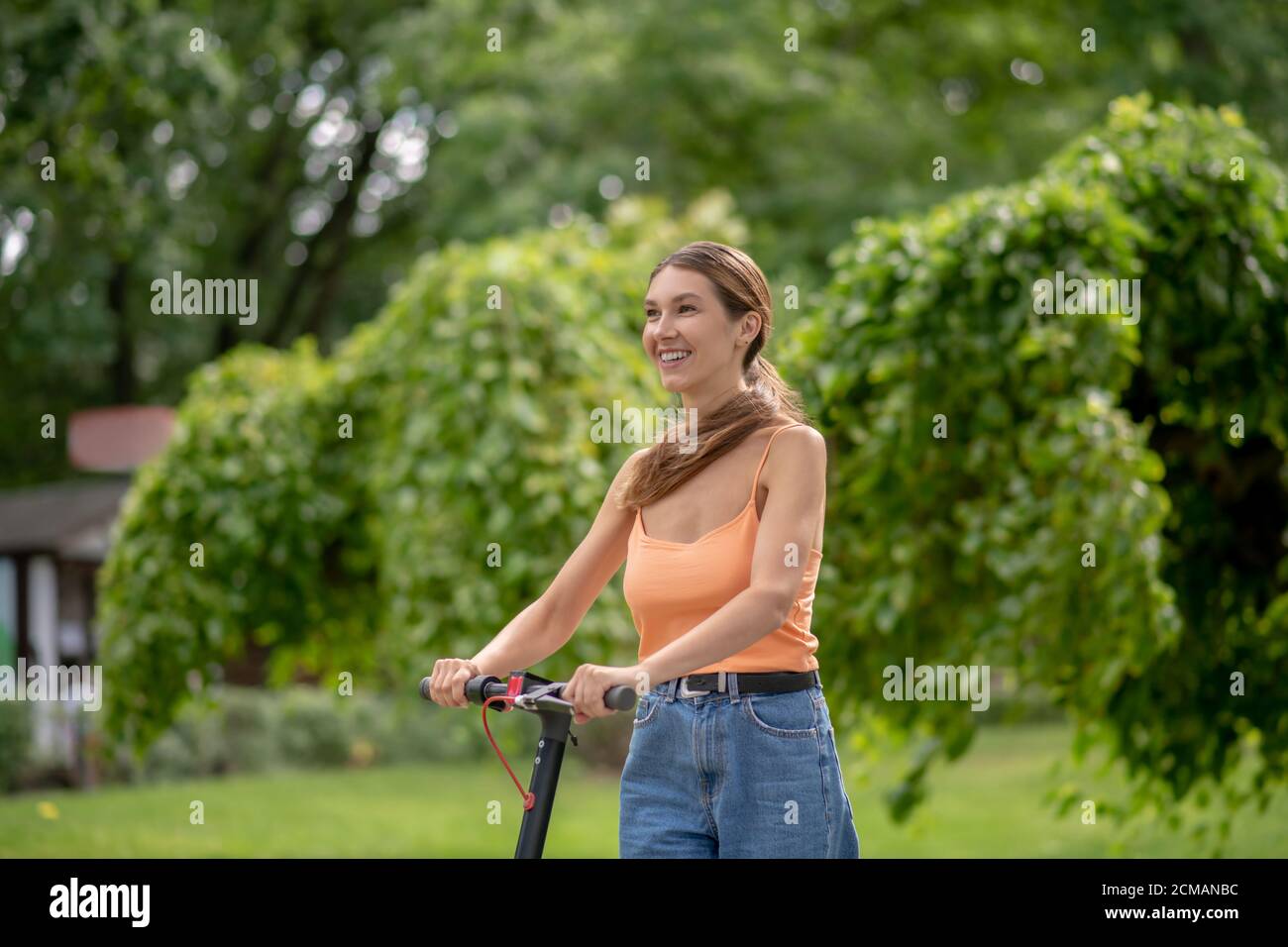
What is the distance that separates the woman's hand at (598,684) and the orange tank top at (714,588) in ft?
0.52

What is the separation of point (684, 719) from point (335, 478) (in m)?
4.26

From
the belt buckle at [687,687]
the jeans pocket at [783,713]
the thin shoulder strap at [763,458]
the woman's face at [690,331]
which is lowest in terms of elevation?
the jeans pocket at [783,713]

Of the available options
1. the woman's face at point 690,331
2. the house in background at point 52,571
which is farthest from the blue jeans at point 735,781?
the house in background at point 52,571

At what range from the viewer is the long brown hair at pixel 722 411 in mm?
2002

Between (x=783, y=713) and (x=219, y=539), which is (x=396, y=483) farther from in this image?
(x=783, y=713)

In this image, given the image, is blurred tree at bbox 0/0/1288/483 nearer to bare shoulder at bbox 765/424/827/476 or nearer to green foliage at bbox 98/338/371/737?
green foliage at bbox 98/338/371/737

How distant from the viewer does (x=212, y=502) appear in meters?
5.72

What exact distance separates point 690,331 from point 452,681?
596 mm

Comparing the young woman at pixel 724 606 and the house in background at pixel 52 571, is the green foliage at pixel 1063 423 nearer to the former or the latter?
the young woman at pixel 724 606

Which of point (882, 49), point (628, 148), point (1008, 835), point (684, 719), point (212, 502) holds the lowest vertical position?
point (1008, 835)

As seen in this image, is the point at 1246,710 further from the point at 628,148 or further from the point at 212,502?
the point at 628,148

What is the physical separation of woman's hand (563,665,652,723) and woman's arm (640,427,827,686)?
17mm
